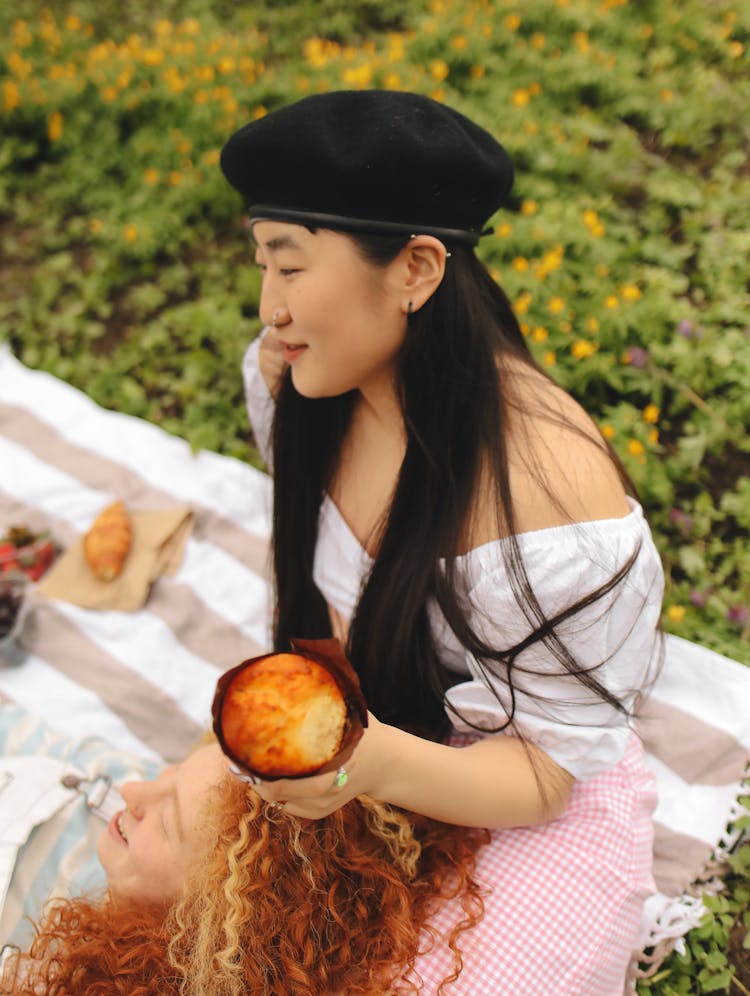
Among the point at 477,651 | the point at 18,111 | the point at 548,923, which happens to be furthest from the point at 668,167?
the point at 18,111

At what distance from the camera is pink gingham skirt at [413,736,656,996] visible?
62.7 inches

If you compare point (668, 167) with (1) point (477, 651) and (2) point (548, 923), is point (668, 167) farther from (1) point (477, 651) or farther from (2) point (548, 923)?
(2) point (548, 923)

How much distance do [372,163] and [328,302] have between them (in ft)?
0.84

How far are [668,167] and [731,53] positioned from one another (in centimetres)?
79

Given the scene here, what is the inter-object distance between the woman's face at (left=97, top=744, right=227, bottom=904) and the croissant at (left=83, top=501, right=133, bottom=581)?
135 centimetres

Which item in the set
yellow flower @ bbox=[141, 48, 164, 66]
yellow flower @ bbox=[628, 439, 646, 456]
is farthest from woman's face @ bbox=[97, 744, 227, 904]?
yellow flower @ bbox=[141, 48, 164, 66]

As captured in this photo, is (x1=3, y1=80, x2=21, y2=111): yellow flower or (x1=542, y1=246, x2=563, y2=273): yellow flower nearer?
(x1=542, y1=246, x2=563, y2=273): yellow flower

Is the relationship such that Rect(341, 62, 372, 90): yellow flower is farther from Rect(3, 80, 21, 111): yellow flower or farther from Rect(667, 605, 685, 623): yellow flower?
Rect(667, 605, 685, 623): yellow flower

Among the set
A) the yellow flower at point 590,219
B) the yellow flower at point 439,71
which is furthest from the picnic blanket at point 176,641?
the yellow flower at point 439,71

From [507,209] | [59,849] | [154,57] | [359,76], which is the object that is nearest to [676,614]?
[59,849]

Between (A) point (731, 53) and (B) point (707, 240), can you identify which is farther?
(A) point (731, 53)

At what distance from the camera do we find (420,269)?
4.87 ft

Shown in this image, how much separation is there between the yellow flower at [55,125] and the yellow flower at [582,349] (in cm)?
330

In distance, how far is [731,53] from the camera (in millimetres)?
3859
